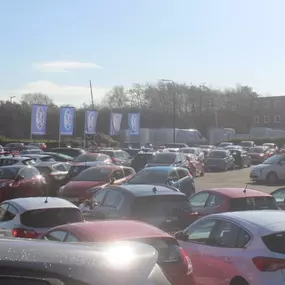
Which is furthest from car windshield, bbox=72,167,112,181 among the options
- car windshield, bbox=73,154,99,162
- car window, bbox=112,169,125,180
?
car windshield, bbox=73,154,99,162

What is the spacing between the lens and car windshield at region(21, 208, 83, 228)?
10.3 metres

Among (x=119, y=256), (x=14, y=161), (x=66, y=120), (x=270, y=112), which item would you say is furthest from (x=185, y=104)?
(x=119, y=256)

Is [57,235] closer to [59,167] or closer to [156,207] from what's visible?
[156,207]

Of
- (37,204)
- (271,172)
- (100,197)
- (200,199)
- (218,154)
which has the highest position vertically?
(37,204)

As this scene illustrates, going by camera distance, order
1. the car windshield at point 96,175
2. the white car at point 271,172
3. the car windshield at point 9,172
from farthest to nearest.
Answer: the white car at point 271,172 → the car windshield at point 9,172 → the car windshield at point 96,175

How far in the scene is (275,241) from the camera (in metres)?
7.22

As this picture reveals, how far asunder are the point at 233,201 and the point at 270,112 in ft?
333

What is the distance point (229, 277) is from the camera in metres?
7.59

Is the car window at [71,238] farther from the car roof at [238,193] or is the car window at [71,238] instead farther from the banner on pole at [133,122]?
the banner on pole at [133,122]

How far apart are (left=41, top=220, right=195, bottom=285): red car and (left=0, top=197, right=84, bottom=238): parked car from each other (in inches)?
117

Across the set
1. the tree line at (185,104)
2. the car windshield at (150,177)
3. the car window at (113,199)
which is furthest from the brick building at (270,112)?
the car window at (113,199)

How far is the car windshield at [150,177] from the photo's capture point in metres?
18.5

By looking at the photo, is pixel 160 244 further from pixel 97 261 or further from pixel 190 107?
pixel 190 107

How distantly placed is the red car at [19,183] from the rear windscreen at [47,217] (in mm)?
9746
